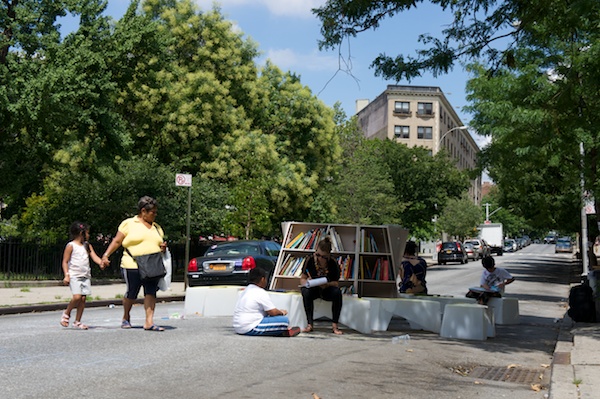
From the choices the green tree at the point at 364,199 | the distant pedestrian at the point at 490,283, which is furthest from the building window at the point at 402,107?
the distant pedestrian at the point at 490,283

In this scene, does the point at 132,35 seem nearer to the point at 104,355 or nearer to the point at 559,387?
the point at 104,355

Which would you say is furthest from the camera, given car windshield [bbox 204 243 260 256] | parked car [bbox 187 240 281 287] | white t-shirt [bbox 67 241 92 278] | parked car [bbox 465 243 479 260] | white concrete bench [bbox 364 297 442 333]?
parked car [bbox 465 243 479 260]

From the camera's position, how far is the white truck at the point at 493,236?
83688mm

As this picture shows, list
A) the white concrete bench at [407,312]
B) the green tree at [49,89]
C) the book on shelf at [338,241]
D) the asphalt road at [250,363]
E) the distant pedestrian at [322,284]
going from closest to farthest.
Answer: the asphalt road at [250,363] < the distant pedestrian at [322,284] < the white concrete bench at [407,312] < the book on shelf at [338,241] < the green tree at [49,89]

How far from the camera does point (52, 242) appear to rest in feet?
84.2

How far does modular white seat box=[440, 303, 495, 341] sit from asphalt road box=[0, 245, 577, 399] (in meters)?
0.23

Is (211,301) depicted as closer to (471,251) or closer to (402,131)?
(471,251)

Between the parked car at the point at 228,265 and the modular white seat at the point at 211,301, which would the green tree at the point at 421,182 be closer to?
the parked car at the point at 228,265

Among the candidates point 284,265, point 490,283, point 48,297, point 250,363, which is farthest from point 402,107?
point 250,363

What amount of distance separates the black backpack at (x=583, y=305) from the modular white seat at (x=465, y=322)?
3.78 metres

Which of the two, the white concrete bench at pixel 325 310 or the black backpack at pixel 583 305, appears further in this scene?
the black backpack at pixel 583 305

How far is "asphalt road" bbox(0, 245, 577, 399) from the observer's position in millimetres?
7395

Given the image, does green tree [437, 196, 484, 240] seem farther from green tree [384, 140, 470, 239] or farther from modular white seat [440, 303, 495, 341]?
modular white seat [440, 303, 495, 341]

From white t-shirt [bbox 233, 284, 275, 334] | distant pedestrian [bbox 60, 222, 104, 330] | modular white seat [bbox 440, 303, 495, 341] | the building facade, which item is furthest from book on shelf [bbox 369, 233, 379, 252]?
the building facade
